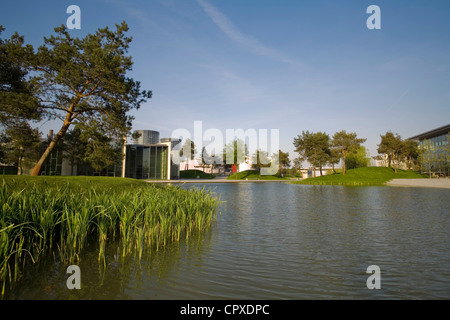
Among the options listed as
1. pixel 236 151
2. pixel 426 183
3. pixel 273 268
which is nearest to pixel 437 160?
pixel 426 183

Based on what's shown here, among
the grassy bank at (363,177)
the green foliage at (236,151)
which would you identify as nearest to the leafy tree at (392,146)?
the grassy bank at (363,177)

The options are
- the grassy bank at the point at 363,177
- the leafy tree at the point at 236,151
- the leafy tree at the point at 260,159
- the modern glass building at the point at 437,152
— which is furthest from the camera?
the leafy tree at the point at 260,159

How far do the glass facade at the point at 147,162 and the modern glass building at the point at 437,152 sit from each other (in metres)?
43.5

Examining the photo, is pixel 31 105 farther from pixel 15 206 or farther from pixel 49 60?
pixel 15 206

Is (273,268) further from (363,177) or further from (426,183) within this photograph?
(363,177)

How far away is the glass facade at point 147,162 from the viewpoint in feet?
145

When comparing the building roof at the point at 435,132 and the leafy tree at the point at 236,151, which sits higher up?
the building roof at the point at 435,132

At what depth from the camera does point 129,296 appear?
391 cm

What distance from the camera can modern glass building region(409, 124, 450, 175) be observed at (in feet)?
137

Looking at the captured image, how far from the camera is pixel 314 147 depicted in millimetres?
46719

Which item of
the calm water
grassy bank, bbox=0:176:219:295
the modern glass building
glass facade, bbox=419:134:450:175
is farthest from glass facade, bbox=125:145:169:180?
glass facade, bbox=419:134:450:175

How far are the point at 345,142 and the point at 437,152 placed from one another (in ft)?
66.7

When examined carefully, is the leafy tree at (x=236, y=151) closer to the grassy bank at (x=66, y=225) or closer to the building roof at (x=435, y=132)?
the building roof at (x=435, y=132)
